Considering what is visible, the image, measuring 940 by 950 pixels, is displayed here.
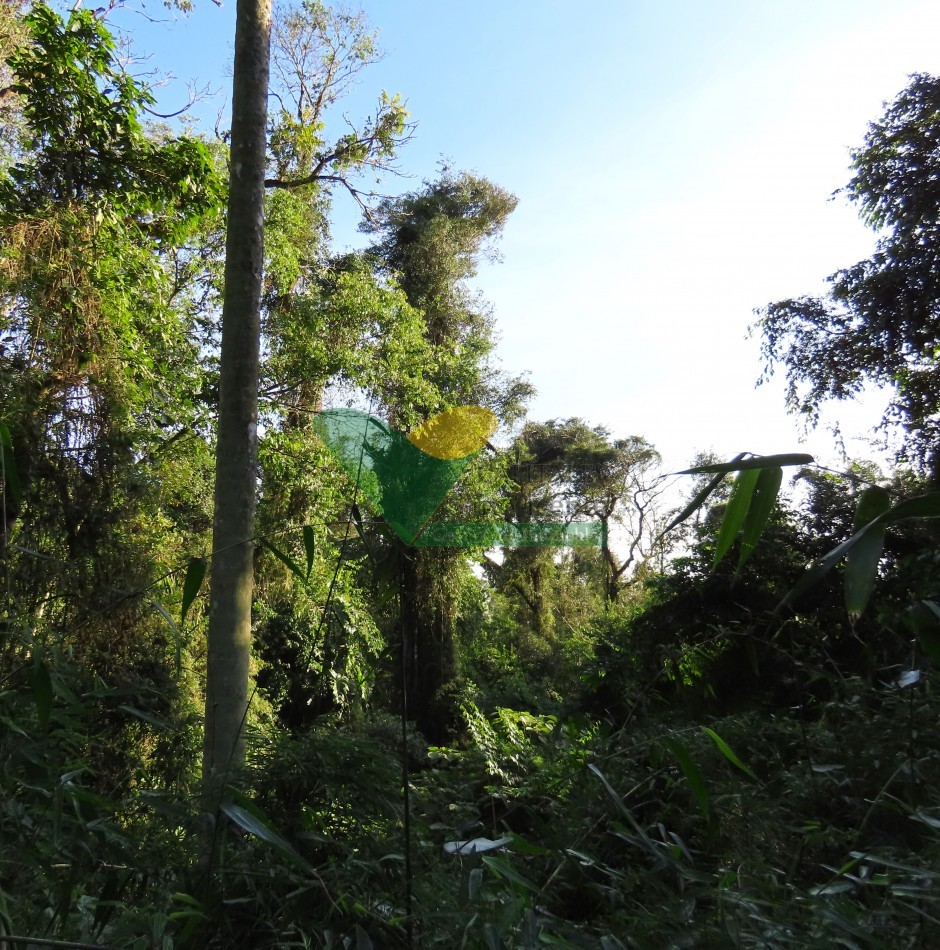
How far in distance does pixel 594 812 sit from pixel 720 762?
50 centimetres

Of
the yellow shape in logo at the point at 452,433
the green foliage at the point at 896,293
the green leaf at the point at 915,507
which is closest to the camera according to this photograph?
the green leaf at the point at 915,507

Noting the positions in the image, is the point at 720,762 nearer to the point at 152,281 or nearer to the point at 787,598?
the point at 787,598

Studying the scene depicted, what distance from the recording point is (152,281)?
202 inches

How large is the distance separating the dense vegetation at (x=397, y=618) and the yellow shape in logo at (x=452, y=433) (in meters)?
0.40

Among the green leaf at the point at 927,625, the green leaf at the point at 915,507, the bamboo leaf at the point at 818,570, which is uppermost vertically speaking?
the green leaf at the point at 915,507

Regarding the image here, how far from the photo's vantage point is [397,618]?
158 inches

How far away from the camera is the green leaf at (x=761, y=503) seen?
2.58ft

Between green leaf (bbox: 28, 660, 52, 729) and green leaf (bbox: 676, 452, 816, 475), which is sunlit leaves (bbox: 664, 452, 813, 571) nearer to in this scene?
green leaf (bbox: 676, 452, 816, 475)

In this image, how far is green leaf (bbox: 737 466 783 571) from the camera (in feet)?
2.58

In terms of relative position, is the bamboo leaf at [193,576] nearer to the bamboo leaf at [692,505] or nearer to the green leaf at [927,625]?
the bamboo leaf at [692,505]

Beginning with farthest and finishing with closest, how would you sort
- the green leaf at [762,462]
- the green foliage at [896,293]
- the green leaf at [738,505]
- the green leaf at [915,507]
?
the green foliage at [896,293]
the green leaf at [738,505]
the green leaf at [762,462]
the green leaf at [915,507]

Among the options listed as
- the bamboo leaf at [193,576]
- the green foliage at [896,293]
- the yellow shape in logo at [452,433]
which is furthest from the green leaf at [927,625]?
the green foliage at [896,293]

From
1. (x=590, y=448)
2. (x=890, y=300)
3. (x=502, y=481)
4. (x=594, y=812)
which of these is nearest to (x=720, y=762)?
(x=594, y=812)

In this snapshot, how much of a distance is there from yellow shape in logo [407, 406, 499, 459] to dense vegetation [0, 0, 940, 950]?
40cm
